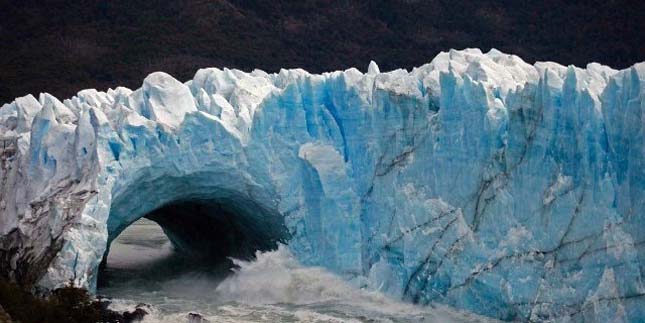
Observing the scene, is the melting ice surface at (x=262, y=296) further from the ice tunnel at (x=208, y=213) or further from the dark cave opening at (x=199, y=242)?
the ice tunnel at (x=208, y=213)

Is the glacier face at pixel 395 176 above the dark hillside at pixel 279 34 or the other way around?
the other way around

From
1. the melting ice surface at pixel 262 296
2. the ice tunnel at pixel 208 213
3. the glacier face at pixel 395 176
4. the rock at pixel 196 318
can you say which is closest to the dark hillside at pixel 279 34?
the ice tunnel at pixel 208 213

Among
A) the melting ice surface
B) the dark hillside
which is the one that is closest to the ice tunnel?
the melting ice surface

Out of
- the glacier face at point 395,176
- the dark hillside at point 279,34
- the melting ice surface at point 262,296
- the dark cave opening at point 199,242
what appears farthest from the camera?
the dark hillside at point 279,34

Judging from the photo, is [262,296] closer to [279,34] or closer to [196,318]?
[196,318]

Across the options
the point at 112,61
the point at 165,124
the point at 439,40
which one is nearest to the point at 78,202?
the point at 165,124

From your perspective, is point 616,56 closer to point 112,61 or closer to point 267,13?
point 267,13

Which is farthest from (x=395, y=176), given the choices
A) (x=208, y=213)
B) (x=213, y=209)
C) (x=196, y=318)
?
(x=208, y=213)
